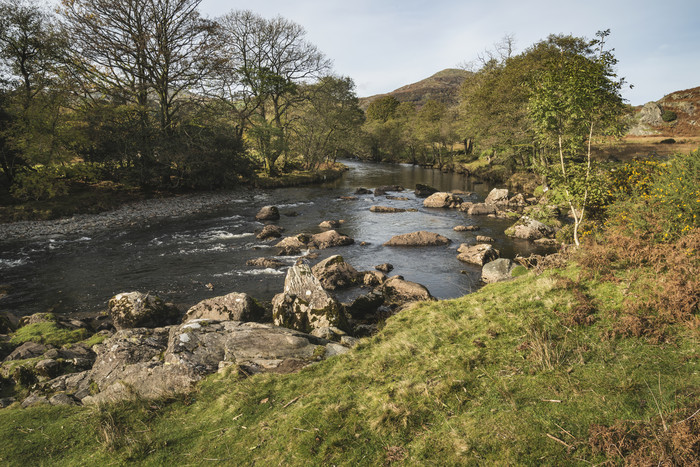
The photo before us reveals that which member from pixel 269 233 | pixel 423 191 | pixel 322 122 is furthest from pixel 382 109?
pixel 269 233

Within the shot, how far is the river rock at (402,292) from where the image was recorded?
15711mm

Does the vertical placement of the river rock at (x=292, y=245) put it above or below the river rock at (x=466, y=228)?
above

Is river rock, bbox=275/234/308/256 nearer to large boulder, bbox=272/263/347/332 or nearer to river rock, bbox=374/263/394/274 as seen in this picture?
river rock, bbox=374/263/394/274

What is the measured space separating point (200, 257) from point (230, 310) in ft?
33.3

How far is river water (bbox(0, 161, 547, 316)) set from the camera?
55.9ft

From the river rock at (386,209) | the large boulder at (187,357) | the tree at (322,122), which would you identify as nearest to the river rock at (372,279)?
the large boulder at (187,357)

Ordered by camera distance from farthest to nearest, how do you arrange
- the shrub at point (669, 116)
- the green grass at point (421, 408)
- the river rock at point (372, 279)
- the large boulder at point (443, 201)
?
1. the shrub at point (669, 116)
2. the large boulder at point (443, 201)
3. the river rock at point (372, 279)
4. the green grass at point (421, 408)

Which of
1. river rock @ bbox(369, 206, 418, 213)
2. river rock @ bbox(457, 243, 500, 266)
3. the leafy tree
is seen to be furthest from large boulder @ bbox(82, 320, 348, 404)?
the leafy tree

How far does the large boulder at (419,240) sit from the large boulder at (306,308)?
39.6 feet

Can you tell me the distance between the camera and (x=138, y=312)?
1370cm

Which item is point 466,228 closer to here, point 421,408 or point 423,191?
point 423,191

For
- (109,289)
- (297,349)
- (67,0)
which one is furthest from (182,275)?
(67,0)

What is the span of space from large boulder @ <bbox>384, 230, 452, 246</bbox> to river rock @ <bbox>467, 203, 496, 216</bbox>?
378 inches

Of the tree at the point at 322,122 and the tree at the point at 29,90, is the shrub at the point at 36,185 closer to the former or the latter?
the tree at the point at 29,90
